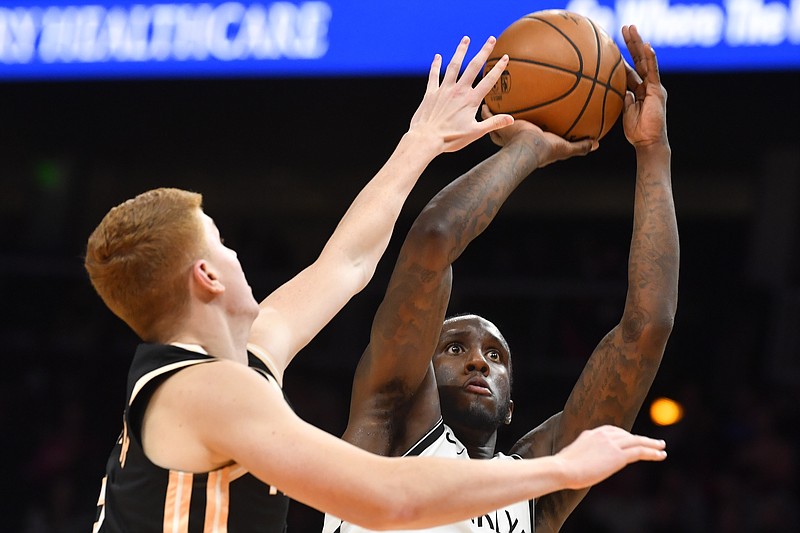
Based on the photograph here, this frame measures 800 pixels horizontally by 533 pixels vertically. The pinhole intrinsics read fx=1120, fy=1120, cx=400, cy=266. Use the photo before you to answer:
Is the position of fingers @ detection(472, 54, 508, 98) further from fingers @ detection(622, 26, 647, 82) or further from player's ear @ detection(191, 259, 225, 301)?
player's ear @ detection(191, 259, 225, 301)

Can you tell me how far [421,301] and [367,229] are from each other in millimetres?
517

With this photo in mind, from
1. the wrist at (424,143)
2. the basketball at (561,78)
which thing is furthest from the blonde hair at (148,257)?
the basketball at (561,78)

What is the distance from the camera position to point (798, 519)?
6.21 meters

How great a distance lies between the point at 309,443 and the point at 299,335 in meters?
0.60

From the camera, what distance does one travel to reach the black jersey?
1876 mm

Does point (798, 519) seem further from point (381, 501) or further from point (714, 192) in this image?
point (381, 501)

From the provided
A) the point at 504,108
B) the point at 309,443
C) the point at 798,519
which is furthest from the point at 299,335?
the point at 798,519

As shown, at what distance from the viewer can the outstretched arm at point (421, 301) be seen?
2.96 meters

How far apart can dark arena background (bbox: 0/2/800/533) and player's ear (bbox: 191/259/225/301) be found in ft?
13.6

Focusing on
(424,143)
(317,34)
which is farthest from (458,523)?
(317,34)

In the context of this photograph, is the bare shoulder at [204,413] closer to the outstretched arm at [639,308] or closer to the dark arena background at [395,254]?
the outstretched arm at [639,308]

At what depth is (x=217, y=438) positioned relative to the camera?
70.7 inches

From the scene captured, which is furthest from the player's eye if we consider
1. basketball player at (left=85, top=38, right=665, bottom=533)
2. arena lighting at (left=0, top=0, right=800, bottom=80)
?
arena lighting at (left=0, top=0, right=800, bottom=80)

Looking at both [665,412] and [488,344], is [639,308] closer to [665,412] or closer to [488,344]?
[488,344]
